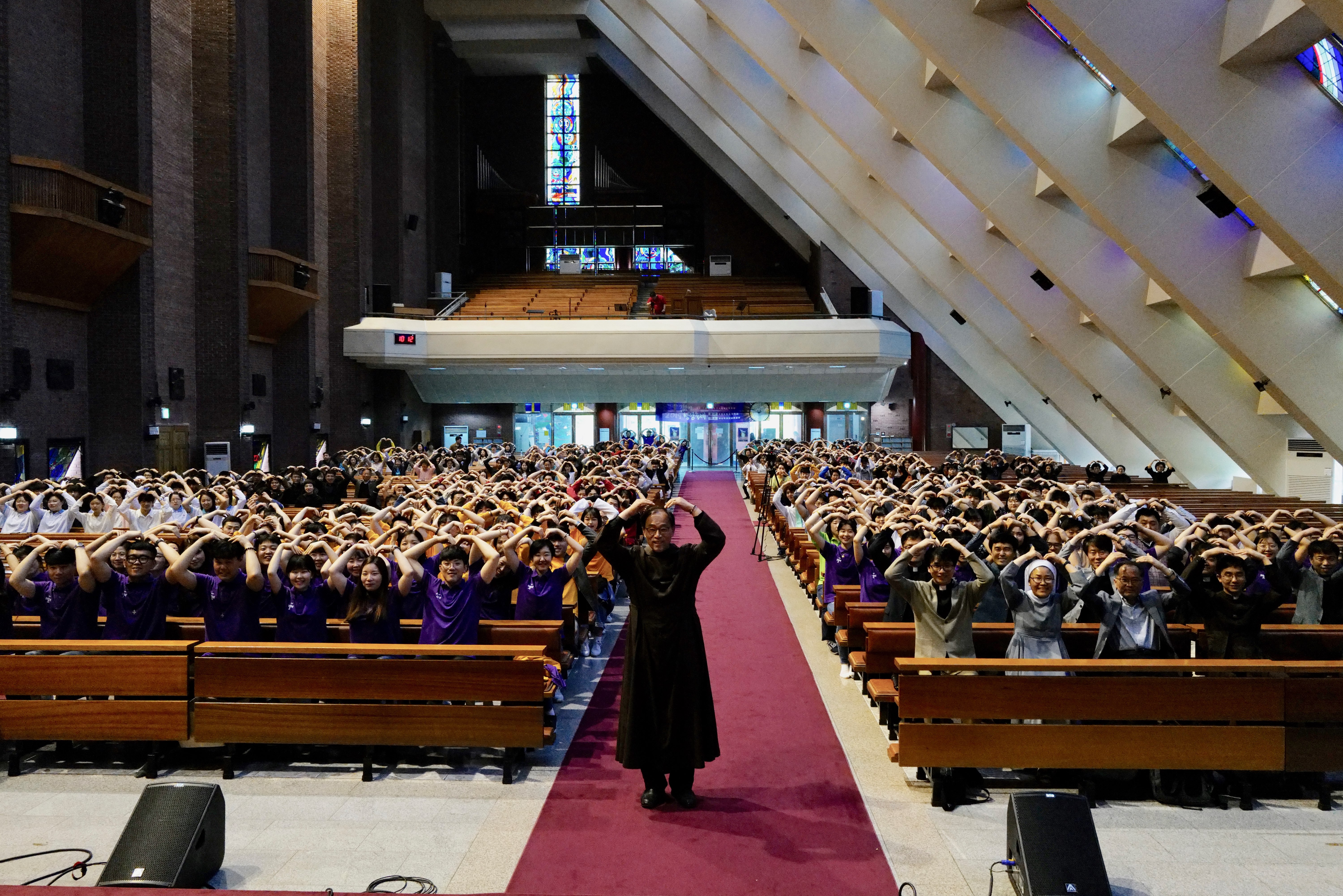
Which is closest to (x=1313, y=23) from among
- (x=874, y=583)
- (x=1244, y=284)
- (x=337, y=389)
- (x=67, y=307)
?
(x=1244, y=284)

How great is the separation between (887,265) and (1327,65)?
60.8 ft

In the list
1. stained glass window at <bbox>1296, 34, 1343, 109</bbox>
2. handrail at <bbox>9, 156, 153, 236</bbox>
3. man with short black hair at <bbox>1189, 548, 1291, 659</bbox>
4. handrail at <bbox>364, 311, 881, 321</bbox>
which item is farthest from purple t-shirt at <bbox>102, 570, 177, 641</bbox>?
handrail at <bbox>364, 311, 881, 321</bbox>

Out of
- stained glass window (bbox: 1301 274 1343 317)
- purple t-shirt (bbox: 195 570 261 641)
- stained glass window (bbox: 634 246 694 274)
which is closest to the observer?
purple t-shirt (bbox: 195 570 261 641)

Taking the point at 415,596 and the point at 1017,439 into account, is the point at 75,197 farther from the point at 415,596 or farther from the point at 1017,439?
the point at 1017,439

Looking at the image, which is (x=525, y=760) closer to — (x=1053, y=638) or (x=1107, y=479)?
(x=1053, y=638)

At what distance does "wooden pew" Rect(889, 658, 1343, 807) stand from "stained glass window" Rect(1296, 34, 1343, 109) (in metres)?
7.49

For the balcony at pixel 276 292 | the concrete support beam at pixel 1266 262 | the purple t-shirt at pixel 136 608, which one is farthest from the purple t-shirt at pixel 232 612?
the balcony at pixel 276 292

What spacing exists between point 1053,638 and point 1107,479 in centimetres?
1574

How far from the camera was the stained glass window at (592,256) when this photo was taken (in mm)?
44312

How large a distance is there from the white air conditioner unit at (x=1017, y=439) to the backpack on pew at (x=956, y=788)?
109ft

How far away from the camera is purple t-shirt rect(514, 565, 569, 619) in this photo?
7.14 meters

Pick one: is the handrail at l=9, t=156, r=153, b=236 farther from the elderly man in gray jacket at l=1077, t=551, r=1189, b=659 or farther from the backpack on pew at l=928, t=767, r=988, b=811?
the elderly man in gray jacket at l=1077, t=551, r=1189, b=659

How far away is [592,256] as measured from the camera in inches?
1745

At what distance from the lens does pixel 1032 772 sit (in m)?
5.87
